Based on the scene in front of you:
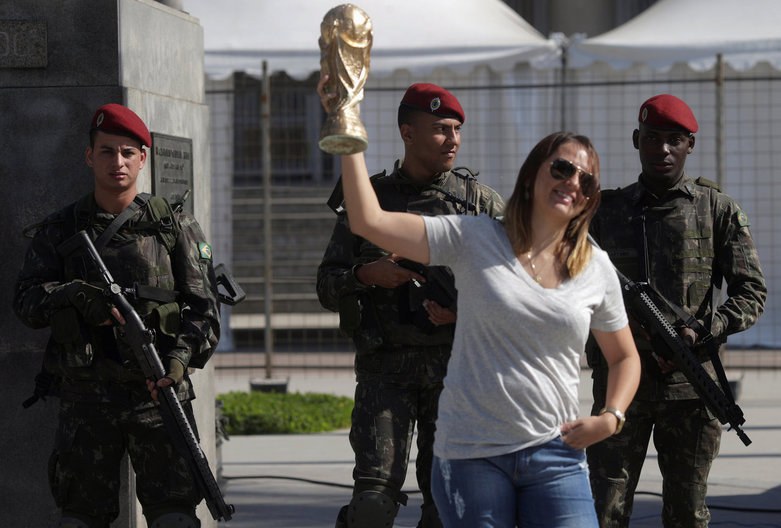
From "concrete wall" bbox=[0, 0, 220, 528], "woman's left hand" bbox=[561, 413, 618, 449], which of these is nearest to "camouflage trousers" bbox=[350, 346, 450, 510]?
"concrete wall" bbox=[0, 0, 220, 528]

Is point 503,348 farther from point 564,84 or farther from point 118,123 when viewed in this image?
point 564,84

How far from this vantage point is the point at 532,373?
331 cm

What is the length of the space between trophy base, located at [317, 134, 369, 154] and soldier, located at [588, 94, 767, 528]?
1.95 m

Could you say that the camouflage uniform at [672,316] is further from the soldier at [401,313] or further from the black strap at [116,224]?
the black strap at [116,224]

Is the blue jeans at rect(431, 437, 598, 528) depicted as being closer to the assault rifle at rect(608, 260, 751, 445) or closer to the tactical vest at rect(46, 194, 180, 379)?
the assault rifle at rect(608, 260, 751, 445)

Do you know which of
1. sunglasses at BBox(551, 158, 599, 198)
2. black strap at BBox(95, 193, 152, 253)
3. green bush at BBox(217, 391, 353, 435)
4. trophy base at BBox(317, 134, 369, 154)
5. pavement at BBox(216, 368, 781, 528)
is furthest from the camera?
green bush at BBox(217, 391, 353, 435)

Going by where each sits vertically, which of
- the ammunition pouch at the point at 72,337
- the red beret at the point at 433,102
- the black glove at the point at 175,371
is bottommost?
the black glove at the point at 175,371

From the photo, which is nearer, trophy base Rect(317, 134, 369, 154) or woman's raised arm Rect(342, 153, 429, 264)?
trophy base Rect(317, 134, 369, 154)

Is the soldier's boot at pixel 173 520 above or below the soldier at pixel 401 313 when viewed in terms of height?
below

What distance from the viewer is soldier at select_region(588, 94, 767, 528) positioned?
15.8ft

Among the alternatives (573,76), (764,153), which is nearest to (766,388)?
(764,153)

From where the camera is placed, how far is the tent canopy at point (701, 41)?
10.2m

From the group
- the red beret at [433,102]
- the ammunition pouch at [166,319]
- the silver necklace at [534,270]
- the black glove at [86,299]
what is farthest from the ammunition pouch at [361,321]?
the silver necklace at [534,270]

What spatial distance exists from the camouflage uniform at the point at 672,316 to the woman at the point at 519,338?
1.40 metres
